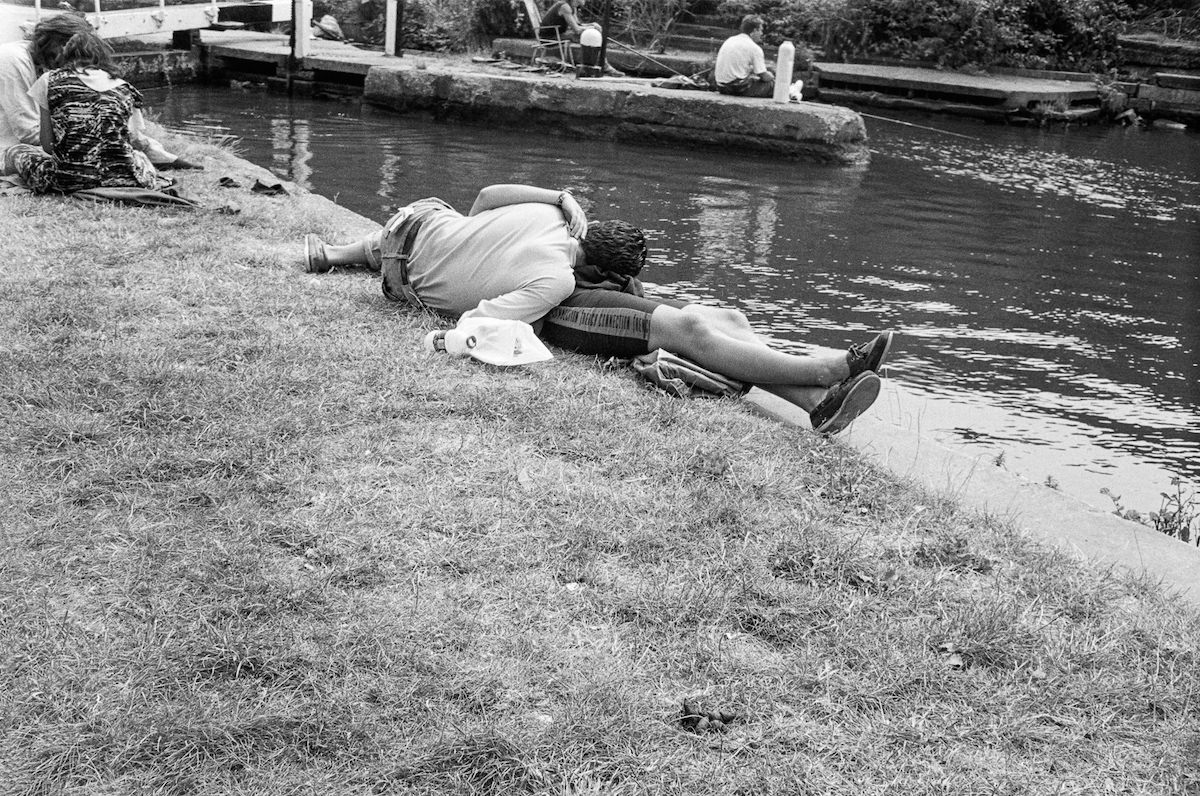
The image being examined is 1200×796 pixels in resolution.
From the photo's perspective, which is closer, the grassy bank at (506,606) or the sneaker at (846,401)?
the grassy bank at (506,606)

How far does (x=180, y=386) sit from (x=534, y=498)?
1449 mm

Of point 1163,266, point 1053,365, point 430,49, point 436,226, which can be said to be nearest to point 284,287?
point 436,226

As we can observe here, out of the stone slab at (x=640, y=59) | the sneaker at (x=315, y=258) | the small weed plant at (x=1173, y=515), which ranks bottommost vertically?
the small weed plant at (x=1173, y=515)

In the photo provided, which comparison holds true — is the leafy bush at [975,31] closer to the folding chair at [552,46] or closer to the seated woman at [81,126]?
the folding chair at [552,46]

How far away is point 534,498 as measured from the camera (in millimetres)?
3475

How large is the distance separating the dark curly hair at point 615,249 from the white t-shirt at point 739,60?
1133cm

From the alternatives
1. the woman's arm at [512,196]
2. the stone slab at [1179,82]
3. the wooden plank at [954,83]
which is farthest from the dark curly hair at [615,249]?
the stone slab at [1179,82]

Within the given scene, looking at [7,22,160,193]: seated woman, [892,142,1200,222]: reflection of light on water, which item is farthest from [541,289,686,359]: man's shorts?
[892,142,1200,222]: reflection of light on water

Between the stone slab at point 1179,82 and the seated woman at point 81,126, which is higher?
the stone slab at point 1179,82

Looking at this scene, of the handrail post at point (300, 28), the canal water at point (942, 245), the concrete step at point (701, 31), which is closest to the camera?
the canal water at point (942, 245)

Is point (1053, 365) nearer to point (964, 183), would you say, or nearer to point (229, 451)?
point (229, 451)

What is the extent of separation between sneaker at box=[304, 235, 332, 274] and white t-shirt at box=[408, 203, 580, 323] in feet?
2.65

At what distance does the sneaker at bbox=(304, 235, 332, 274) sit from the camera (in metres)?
5.95

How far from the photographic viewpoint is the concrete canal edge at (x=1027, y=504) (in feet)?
11.6
